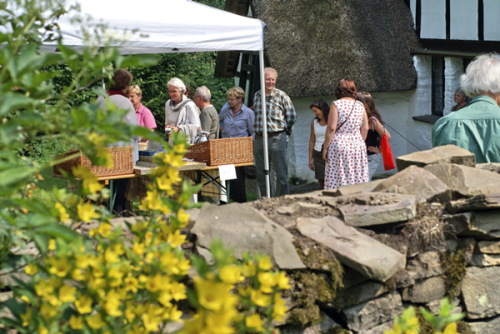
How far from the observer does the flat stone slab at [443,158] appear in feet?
10.9

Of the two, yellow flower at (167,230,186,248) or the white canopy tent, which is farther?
the white canopy tent

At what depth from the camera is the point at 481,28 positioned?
761 cm

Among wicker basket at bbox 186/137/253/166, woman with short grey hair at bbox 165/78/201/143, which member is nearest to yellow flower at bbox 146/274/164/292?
wicker basket at bbox 186/137/253/166

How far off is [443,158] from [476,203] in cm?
61

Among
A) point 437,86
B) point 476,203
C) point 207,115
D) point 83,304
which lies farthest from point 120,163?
point 437,86

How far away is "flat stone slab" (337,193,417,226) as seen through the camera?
2732 millimetres

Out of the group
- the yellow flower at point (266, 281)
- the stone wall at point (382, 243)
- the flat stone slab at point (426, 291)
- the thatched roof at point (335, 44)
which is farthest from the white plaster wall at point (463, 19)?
the yellow flower at point (266, 281)

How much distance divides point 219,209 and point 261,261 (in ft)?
4.22

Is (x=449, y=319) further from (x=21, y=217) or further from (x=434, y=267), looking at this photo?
(x=434, y=267)

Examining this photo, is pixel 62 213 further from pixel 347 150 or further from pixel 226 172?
pixel 226 172

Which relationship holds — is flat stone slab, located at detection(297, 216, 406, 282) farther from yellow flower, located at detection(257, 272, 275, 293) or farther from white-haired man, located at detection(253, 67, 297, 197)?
white-haired man, located at detection(253, 67, 297, 197)

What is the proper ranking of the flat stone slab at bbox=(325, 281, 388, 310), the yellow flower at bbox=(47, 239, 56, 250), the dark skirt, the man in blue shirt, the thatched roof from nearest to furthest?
the yellow flower at bbox=(47, 239, 56, 250) → the flat stone slab at bbox=(325, 281, 388, 310) → the dark skirt → the man in blue shirt → the thatched roof

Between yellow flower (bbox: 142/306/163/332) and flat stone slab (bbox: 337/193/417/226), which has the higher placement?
yellow flower (bbox: 142/306/163/332)

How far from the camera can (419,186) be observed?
3.05 metres
